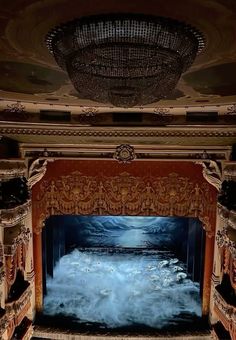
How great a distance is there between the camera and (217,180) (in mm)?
5590

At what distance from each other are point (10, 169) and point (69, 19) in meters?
3.36

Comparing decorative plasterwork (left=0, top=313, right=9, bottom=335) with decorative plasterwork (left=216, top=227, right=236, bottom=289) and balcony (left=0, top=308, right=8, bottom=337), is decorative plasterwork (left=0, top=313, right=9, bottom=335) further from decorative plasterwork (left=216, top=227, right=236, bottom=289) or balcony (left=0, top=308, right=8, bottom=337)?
decorative plasterwork (left=216, top=227, right=236, bottom=289)

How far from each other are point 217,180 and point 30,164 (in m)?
3.08

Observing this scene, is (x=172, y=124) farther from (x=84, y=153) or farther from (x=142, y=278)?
(x=142, y=278)

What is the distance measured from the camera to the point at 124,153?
5.52 meters

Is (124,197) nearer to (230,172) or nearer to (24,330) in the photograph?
(230,172)

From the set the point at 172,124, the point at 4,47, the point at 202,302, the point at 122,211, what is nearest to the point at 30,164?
the point at 122,211

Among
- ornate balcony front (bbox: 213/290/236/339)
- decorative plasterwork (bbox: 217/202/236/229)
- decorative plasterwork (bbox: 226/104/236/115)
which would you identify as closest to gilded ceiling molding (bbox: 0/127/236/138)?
decorative plasterwork (bbox: 226/104/236/115)

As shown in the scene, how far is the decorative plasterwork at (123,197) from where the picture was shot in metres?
6.03

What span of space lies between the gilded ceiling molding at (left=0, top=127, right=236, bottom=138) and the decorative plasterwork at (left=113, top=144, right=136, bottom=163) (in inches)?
25.4

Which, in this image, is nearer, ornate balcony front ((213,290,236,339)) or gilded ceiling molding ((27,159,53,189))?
ornate balcony front ((213,290,236,339))

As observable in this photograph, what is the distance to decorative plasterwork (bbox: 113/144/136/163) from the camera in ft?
18.0

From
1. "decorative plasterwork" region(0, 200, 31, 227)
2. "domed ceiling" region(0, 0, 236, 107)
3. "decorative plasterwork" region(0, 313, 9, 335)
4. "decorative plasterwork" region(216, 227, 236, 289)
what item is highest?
"domed ceiling" region(0, 0, 236, 107)

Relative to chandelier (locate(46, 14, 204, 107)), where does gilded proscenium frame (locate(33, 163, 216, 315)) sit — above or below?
below
